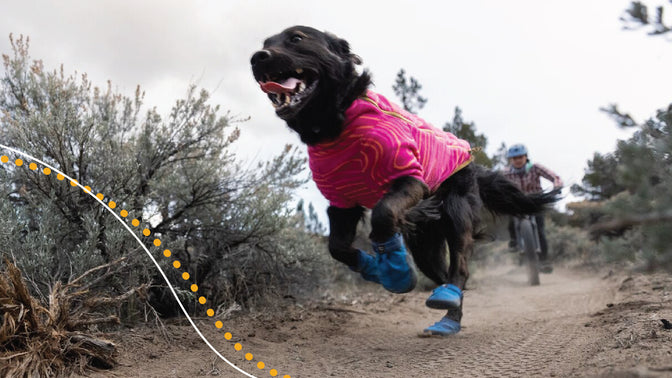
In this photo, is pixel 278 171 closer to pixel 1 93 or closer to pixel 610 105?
pixel 1 93

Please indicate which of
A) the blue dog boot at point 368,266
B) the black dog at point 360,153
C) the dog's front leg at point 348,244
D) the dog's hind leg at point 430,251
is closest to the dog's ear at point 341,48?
the black dog at point 360,153

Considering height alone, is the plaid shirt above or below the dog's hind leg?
above

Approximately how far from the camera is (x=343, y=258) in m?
3.68

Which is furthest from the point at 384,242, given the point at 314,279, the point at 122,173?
the point at 314,279

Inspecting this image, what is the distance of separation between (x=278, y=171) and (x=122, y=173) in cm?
160

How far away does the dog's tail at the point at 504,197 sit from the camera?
4.48m

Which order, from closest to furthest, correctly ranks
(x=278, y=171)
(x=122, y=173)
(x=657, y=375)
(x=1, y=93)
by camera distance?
1. (x=657, y=375)
2. (x=122, y=173)
3. (x=1, y=93)
4. (x=278, y=171)

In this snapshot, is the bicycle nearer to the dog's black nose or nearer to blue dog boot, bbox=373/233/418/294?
blue dog boot, bbox=373/233/418/294

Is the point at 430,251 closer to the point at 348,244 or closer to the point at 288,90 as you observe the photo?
the point at 348,244

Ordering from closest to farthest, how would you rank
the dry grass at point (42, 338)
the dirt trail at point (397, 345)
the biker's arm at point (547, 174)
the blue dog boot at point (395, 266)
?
the dry grass at point (42, 338) < the dirt trail at point (397, 345) < the blue dog boot at point (395, 266) < the biker's arm at point (547, 174)

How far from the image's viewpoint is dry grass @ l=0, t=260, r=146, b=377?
7.96 feet

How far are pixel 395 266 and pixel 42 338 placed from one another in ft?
6.40

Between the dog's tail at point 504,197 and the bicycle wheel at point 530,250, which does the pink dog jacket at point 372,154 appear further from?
the bicycle wheel at point 530,250

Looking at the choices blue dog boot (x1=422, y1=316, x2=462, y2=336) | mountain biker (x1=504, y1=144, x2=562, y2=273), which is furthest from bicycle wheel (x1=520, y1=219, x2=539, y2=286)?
blue dog boot (x1=422, y1=316, x2=462, y2=336)
